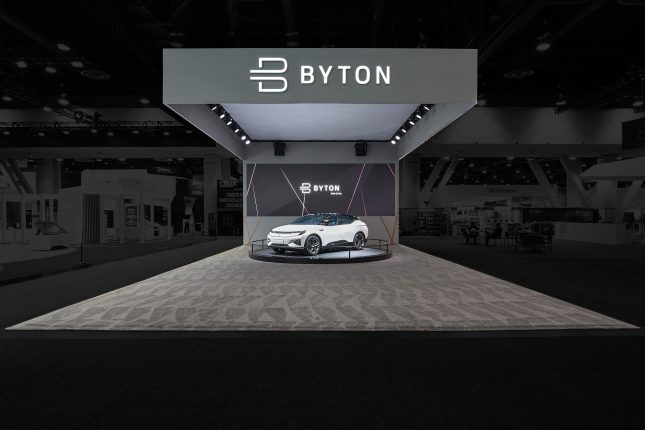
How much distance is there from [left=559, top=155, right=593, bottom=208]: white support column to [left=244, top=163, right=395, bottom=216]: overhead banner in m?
14.8

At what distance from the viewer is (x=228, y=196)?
68.0 ft

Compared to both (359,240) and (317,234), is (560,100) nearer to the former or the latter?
(359,240)

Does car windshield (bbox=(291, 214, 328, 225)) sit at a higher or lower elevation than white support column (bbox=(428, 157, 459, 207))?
lower

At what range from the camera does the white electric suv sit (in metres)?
9.41

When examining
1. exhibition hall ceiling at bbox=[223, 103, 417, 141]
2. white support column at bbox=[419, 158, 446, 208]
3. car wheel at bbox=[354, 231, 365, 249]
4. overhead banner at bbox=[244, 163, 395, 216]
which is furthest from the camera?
white support column at bbox=[419, 158, 446, 208]

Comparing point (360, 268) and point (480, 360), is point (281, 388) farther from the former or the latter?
point (360, 268)

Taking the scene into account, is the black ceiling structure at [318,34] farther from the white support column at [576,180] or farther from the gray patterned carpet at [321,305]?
the white support column at [576,180]

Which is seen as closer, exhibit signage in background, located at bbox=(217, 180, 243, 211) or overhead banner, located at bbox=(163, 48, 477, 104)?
overhead banner, located at bbox=(163, 48, 477, 104)

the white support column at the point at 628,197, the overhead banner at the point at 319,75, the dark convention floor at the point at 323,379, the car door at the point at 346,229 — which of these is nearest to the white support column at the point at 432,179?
the white support column at the point at 628,197

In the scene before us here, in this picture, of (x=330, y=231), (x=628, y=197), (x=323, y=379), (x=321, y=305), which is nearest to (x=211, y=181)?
(x=330, y=231)

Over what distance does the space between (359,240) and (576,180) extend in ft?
58.6

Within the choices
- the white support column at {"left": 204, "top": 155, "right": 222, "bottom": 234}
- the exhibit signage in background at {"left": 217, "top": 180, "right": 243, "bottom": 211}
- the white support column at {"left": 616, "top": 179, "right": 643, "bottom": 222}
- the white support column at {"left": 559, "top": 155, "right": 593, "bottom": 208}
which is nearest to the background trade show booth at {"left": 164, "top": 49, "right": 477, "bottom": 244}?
the exhibit signage in background at {"left": 217, "top": 180, "right": 243, "bottom": 211}

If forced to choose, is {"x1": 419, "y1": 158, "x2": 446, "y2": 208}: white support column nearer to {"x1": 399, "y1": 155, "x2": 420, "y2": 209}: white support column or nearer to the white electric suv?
{"x1": 399, "y1": 155, "x2": 420, "y2": 209}: white support column

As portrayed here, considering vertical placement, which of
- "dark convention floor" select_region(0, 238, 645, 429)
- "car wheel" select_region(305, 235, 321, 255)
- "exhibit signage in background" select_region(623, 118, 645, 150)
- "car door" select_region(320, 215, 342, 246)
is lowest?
"dark convention floor" select_region(0, 238, 645, 429)
